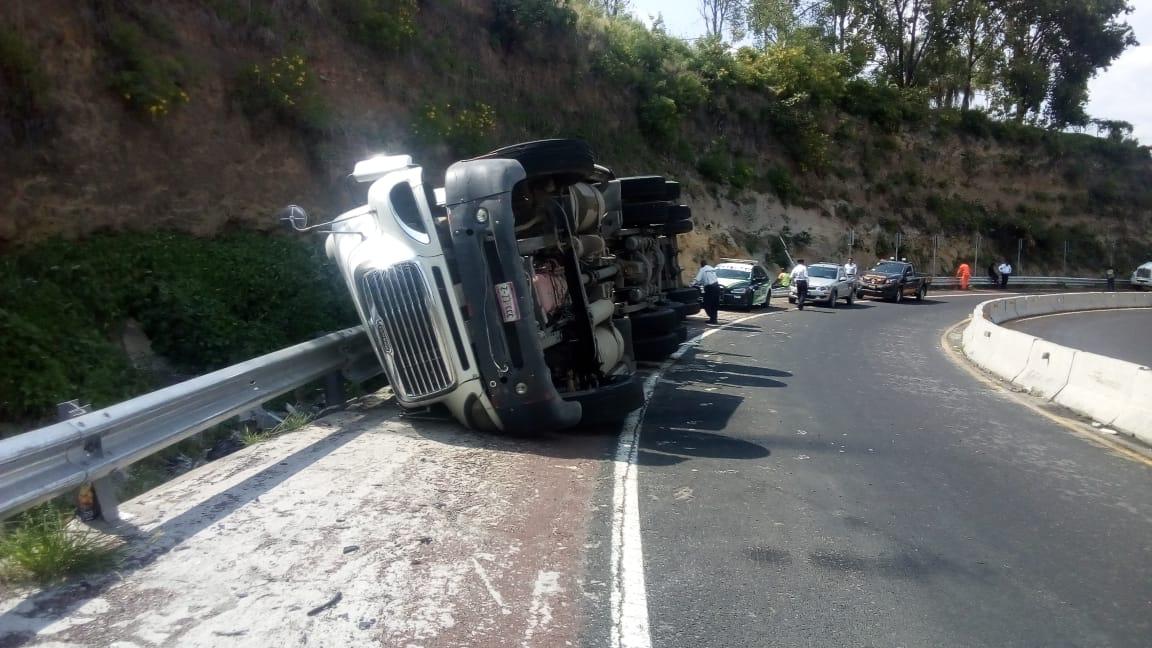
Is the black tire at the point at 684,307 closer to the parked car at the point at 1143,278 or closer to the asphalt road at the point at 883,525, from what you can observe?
Result: the asphalt road at the point at 883,525

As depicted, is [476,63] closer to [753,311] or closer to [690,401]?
[753,311]

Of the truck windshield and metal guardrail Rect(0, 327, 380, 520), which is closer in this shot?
metal guardrail Rect(0, 327, 380, 520)

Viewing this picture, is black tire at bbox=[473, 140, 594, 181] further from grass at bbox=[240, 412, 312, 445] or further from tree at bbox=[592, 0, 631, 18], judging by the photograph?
tree at bbox=[592, 0, 631, 18]

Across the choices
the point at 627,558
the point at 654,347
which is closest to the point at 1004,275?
the point at 654,347

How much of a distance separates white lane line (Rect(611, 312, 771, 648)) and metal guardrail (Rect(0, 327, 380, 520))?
313cm

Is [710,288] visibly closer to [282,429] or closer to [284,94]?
[284,94]

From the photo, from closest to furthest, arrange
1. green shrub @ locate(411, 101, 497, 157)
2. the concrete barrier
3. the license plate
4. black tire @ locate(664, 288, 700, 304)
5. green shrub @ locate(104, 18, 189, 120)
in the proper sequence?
the license plate < the concrete barrier < green shrub @ locate(104, 18, 189, 120) < black tire @ locate(664, 288, 700, 304) < green shrub @ locate(411, 101, 497, 157)

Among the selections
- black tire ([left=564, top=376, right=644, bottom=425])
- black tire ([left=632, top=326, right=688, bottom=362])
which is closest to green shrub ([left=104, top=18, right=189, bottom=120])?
black tire ([left=632, top=326, right=688, bottom=362])

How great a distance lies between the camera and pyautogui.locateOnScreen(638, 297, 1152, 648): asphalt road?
457 cm

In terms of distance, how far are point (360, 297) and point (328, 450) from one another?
1499 mm

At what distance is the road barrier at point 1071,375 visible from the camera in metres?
9.80

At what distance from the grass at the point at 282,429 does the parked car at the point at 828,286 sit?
80.6ft

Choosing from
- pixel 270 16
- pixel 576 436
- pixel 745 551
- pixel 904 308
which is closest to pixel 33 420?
pixel 576 436

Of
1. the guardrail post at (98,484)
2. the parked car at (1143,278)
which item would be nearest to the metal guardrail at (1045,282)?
the parked car at (1143,278)
